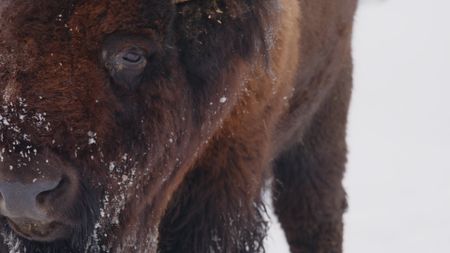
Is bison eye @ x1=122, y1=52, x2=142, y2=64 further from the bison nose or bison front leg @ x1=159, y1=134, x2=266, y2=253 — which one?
bison front leg @ x1=159, y1=134, x2=266, y2=253

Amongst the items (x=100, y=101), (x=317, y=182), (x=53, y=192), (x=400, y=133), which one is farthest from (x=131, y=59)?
(x=400, y=133)

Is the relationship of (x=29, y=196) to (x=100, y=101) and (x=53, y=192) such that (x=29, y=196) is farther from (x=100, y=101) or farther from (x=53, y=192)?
(x=100, y=101)

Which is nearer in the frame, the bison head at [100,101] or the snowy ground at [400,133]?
the bison head at [100,101]

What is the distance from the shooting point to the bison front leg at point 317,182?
4.83 m

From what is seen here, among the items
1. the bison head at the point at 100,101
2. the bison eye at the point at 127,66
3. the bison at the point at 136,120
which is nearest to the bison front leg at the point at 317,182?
the bison at the point at 136,120

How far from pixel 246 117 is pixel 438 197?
497 cm

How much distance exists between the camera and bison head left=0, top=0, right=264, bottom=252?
249 cm

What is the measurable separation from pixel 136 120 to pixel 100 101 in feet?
0.56

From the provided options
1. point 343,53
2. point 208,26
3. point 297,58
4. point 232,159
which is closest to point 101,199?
point 208,26

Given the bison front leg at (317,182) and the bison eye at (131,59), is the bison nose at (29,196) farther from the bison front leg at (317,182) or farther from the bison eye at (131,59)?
the bison front leg at (317,182)

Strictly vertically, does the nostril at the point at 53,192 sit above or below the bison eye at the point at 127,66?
below

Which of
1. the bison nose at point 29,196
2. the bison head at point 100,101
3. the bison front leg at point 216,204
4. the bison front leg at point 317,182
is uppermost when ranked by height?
the bison front leg at point 317,182

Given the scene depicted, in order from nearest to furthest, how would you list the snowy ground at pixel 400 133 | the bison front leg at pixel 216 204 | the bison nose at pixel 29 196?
the bison nose at pixel 29 196 < the bison front leg at pixel 216 204 < the snowy ground at pixel 400 133

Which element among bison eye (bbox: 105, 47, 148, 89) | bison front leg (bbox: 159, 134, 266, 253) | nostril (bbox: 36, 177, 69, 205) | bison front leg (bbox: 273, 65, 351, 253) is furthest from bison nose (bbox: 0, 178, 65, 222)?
bison front leg (bbox: 273, 65, 351, 253)
